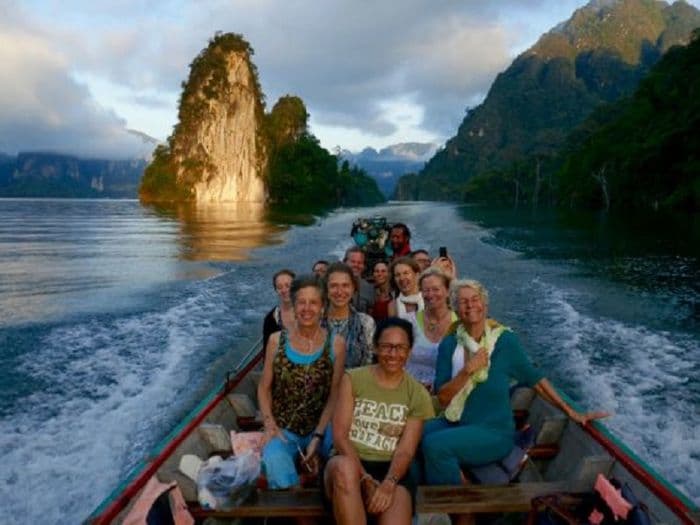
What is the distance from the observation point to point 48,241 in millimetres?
34906

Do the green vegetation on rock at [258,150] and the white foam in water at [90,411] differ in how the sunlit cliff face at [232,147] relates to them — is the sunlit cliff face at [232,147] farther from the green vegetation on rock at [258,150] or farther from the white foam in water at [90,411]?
the white foam in water at [90,411]

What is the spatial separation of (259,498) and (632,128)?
71651 mm

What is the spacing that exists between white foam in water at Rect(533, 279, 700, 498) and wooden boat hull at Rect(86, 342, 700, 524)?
2401mm

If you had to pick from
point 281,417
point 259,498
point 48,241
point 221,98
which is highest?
point 221,98

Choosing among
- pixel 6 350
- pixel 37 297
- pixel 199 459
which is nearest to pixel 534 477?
pixel 199 459

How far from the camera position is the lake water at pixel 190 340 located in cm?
761

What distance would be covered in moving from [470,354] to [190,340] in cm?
1032

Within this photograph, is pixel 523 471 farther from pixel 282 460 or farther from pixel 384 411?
pixel 282 460

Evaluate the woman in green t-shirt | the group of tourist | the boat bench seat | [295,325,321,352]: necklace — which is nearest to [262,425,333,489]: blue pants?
the group of tourist

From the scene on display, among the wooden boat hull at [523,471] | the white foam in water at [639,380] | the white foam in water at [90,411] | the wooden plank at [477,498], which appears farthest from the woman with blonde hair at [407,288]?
the white foam in water at [90,411]

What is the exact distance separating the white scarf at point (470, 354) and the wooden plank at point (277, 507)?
1300mm

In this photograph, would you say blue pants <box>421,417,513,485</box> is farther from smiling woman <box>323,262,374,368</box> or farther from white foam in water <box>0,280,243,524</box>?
white foam in water <box>0,280,243,524</box>

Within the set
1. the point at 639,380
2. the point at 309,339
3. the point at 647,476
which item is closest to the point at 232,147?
the point at 639,380

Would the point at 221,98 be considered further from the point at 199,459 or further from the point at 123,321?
the point at 199,459
